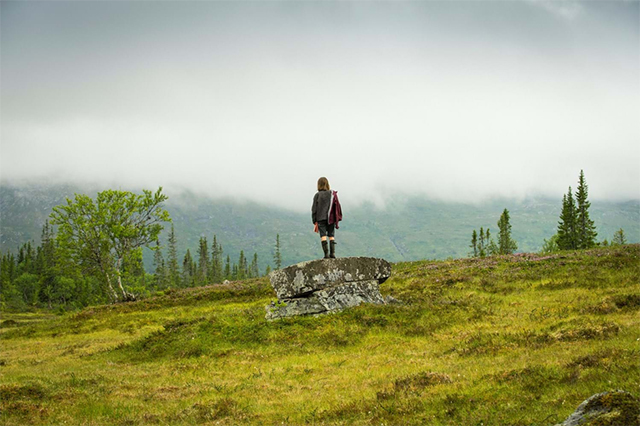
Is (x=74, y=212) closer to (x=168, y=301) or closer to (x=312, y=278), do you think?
(x=168, y=301)

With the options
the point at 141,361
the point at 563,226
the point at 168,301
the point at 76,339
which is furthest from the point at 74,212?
the point at 563,226

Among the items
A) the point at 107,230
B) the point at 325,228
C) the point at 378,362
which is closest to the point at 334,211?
the point at 325,228

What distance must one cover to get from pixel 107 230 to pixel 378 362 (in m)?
45.3

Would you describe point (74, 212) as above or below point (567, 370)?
above

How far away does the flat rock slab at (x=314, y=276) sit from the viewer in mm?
26312

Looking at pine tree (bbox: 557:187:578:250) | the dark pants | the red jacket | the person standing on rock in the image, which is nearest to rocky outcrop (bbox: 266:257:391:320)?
the person standing on rock

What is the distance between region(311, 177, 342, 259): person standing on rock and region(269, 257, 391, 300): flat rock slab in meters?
1.03

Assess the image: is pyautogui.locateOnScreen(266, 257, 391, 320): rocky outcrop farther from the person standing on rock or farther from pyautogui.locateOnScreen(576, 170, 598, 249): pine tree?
pyautogui.locateOnScreen(576, 170, 598, 249): pine tree

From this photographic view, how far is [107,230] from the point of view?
53.6m

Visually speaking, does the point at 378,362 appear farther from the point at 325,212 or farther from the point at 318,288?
the point at 325,212

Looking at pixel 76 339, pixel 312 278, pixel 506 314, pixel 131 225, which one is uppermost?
pixel 131 225

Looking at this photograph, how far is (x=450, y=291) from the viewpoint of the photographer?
3181 cm

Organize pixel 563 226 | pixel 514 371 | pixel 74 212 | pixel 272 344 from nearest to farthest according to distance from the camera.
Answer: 1. pixel 514 371
2. pixel 272 344
3. pixel 74 212
4. pixel 563 226

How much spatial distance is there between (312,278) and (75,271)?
39.7 meters
